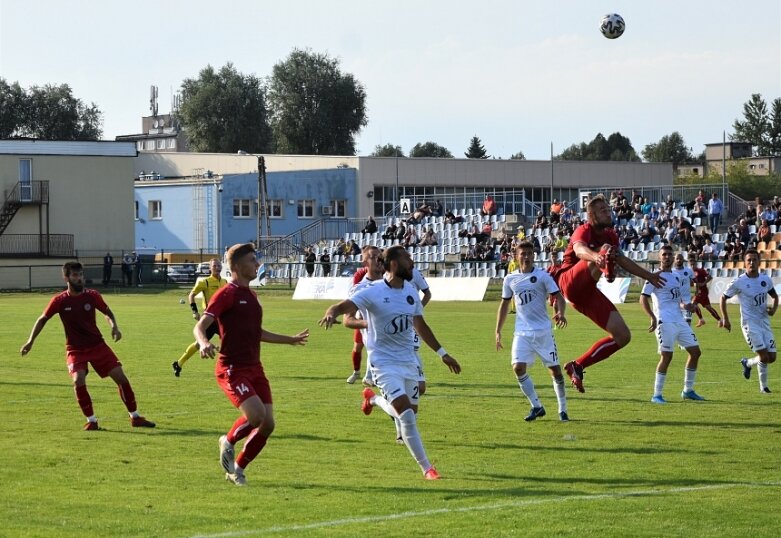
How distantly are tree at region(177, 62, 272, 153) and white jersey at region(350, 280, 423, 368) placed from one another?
11884 centimetres

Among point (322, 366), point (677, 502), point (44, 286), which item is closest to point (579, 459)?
point (677, 502)

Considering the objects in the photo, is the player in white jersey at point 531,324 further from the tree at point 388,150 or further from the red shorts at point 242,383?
the tree at point 388,150

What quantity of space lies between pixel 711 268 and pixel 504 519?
38.1 metres

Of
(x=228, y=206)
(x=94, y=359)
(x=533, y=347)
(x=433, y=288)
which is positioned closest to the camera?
(x=94, y=359)

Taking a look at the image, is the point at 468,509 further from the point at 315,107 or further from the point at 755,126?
the point at 755,126

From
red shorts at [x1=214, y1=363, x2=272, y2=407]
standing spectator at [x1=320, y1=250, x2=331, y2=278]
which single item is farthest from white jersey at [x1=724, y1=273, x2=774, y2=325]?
standing spectator at [x1=320, y1=250, x2=331, y2=278]

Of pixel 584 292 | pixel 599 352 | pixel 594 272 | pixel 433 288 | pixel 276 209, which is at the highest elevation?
pixel 276 209

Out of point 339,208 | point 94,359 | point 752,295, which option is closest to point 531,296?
point 752,295

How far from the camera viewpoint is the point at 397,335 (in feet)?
38.3

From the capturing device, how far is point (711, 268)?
45.9 m

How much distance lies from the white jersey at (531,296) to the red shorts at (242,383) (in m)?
5.22

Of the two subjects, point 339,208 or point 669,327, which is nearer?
point 669,327

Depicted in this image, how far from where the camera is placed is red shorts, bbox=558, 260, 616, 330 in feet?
48.2

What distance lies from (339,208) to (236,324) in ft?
253
